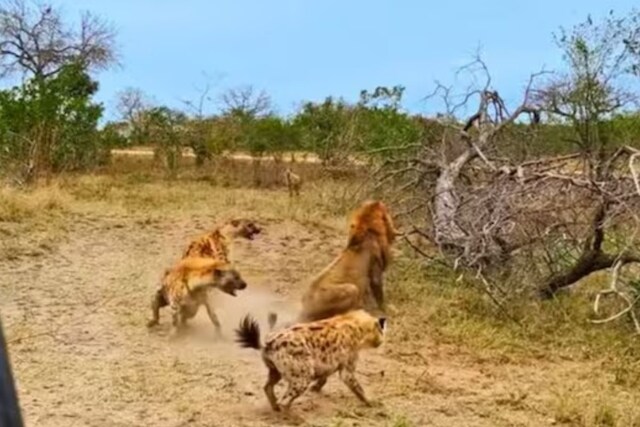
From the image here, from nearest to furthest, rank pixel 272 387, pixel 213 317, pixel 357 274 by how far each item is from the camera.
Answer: pixel 272 387, pixel 213 317, pixel 357 274

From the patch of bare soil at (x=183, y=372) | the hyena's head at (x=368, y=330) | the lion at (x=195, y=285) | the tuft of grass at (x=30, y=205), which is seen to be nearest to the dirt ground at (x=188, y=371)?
the patch of bare soil at (x=183, y=372)

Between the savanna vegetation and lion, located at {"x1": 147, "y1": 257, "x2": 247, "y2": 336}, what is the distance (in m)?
0.40

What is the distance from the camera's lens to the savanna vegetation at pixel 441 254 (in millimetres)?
6492

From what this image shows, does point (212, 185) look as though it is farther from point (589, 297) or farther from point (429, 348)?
point (429, 348)

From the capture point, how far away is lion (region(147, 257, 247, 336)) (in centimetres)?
786

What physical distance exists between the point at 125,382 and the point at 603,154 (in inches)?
288

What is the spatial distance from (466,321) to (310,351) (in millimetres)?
3424

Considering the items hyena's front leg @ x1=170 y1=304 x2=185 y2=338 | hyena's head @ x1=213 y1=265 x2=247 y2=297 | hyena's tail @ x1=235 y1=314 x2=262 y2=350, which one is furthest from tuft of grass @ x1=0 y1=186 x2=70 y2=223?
hyena's tail @ x1=235 y1=314 x2=262 y2=350

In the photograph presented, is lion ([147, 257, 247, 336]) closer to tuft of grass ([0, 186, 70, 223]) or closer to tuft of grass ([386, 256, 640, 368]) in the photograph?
tuft of grass ([386, 256, 640, 368])

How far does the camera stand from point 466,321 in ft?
29.2

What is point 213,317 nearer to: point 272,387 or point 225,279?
point 225,279

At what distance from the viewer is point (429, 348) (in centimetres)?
787

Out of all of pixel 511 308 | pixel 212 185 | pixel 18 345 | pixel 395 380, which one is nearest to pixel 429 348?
pixel 395 380

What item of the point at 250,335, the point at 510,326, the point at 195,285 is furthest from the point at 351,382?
the point at 510,326
